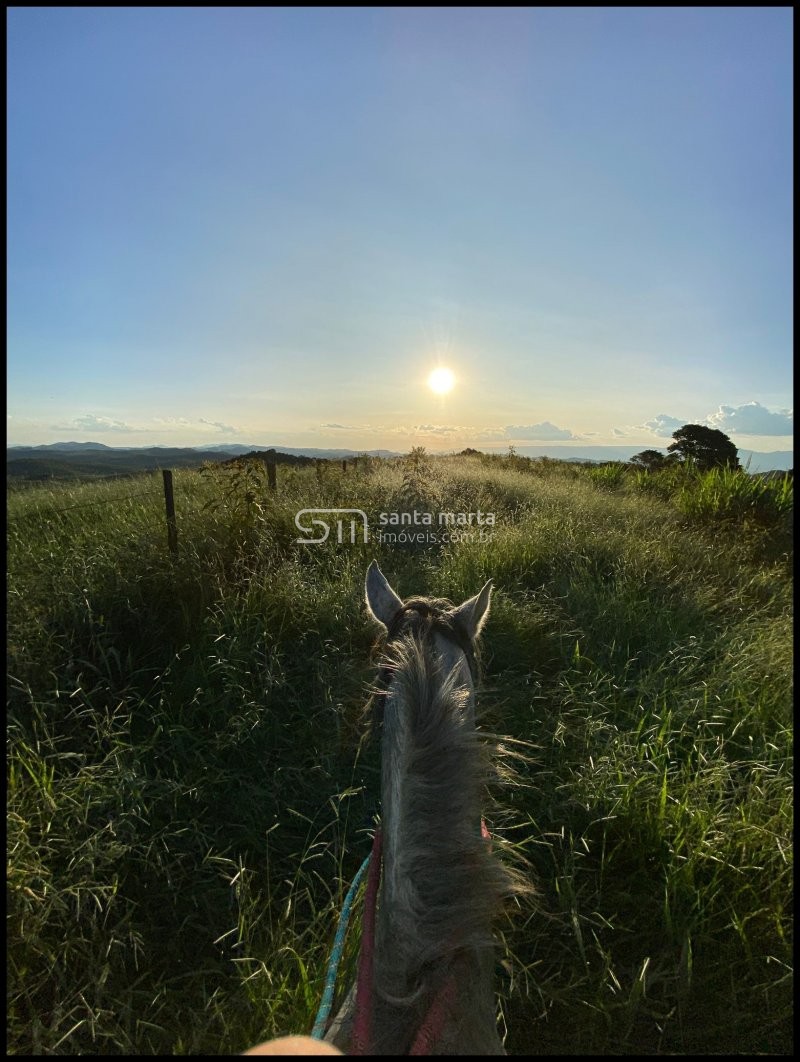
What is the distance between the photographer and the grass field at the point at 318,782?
1460 millimetres

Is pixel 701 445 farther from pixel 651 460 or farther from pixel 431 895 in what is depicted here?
pixel 431 895

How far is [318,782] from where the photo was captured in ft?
7.62

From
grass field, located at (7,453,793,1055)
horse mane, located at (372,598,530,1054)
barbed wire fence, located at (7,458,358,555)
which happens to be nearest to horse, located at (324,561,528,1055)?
horse mane, located at (372,598,530,1054)

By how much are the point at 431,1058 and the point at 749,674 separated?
Result: 2827 millimetres

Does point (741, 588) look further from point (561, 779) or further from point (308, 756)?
point (308, 756)

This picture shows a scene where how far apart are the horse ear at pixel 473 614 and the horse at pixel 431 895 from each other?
0.47 metres

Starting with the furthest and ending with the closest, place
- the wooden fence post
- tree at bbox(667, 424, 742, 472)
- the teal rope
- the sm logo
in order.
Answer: tree at bbox(667, 424, 742, 472)
the sm logo
the wooden fence post
the teal rope

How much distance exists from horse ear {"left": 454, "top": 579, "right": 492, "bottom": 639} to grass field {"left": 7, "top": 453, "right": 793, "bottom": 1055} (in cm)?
27

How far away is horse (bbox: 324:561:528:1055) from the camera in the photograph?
2.84ft

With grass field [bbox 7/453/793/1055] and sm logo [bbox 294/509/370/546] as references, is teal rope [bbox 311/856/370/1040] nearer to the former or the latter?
grass field [bbox 7/453/793/1055]

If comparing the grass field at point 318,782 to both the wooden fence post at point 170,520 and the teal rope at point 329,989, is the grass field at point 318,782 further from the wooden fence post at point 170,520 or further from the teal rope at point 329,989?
the teal rope at point 329,989

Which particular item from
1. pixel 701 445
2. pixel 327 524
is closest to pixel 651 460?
pixel 701 445

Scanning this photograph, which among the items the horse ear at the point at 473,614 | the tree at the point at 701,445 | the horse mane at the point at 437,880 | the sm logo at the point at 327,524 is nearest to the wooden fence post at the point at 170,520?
the sm logo at the point at 327,524

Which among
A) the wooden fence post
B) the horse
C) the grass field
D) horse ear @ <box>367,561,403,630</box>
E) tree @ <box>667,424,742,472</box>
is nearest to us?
the horse
